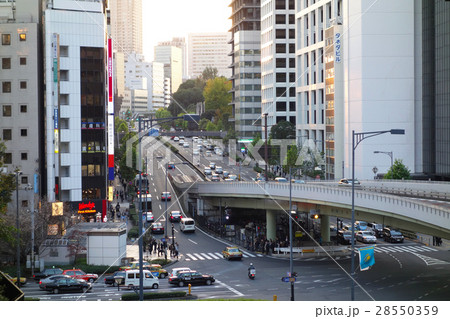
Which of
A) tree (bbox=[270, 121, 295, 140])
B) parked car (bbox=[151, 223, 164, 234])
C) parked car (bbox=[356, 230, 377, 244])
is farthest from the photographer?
tree (bbox=[270, 121, 295, 140])

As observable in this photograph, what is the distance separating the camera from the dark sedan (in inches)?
1727

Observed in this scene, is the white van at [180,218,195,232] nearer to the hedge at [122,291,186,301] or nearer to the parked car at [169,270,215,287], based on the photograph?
the parked car at [169,270,215,287]

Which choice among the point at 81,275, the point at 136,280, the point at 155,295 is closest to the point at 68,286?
the point at 81,275

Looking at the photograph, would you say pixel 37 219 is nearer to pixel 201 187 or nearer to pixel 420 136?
pixel 201 187

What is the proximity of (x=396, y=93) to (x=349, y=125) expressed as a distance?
25.9 feet

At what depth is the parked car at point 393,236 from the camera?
229ft

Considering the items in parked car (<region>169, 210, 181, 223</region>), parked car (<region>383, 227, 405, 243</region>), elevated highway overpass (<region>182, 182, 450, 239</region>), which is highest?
elevated highway overpass (<region>182, 182, 450, 239</region>)

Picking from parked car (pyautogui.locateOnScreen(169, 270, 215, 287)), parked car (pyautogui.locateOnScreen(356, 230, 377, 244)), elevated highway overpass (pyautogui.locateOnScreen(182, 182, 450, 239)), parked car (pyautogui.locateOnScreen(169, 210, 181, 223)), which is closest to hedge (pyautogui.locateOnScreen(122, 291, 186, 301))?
parked car (pyautogui.locateOnScreen(169, 270, 215, 287))

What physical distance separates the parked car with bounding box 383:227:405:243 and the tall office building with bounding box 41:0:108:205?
30.8 m

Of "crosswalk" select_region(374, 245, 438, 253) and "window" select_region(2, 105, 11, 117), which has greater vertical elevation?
"window" select_region(2, 105, 11, 117)

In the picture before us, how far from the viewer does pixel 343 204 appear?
181 ft

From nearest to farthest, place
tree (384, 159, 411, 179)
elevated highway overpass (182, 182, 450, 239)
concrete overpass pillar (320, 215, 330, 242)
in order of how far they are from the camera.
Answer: elevated highway overpass (182, 182, 450, 239) → concrete overpass pillar (320, 215, 330, 242) → tree (384, 159, 411, 179)
